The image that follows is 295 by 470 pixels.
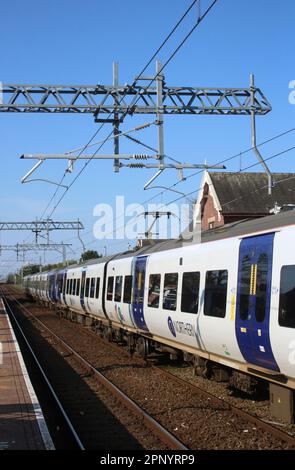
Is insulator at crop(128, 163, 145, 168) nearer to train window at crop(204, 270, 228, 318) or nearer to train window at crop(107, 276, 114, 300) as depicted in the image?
train window at crop(107, 276, 114, 300)

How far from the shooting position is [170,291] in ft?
40.0

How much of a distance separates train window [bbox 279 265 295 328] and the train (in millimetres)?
13

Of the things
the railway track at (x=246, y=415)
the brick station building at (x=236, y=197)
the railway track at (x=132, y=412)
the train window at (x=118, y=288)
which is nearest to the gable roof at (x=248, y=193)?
the brick station building at (x=236, y=197)

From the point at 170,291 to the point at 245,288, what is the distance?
383 centimetres

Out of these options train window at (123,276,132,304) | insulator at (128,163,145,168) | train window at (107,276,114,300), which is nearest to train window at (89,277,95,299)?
train window at (107,276,114,300)

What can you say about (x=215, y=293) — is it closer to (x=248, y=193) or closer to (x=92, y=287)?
(x=92, y=287)

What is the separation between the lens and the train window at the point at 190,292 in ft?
34.6

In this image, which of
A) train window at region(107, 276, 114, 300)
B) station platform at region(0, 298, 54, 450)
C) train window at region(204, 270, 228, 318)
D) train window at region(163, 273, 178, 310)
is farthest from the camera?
train window at region(107, 276, 114, 300)

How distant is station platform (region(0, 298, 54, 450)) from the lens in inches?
283

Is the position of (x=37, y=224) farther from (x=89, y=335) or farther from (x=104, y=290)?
(x=104, y=290)

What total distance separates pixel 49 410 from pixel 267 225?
5.23 metres

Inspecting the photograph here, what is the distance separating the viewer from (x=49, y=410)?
10383 mm

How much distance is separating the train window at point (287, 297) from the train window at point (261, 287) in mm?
443
